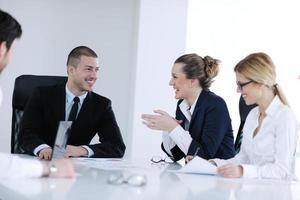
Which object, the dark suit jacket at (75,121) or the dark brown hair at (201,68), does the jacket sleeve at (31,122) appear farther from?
the dark brown hair at (201,68)

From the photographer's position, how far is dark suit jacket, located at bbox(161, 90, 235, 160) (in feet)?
9.68

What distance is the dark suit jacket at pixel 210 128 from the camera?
2.95 m

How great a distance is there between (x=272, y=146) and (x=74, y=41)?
3386mm

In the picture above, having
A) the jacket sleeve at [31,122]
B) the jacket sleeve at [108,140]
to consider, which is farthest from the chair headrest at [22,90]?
the jacket sleeve at [108,140]

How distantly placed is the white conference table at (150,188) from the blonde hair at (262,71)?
1.92ft

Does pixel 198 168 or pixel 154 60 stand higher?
pixel 154 60

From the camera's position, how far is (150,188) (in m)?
1.61

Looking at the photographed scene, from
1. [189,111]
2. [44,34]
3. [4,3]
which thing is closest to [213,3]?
[44,34]

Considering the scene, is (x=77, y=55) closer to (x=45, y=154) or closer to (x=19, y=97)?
(x=19, y=97)

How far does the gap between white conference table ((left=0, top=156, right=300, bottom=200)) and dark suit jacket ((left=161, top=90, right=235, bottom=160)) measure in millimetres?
798

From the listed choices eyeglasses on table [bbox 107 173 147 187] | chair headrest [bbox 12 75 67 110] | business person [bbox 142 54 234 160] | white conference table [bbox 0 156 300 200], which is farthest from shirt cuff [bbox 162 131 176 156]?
eyeglasses on table [bbox 107 173 147 187]

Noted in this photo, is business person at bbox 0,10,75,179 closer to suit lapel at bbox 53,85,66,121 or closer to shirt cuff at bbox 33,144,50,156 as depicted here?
shirt cuff at bbox 33,144,50,156

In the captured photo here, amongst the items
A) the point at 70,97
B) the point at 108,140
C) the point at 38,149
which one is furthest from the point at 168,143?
the point at 38,149

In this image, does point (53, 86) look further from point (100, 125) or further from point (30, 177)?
point (30, 177)
